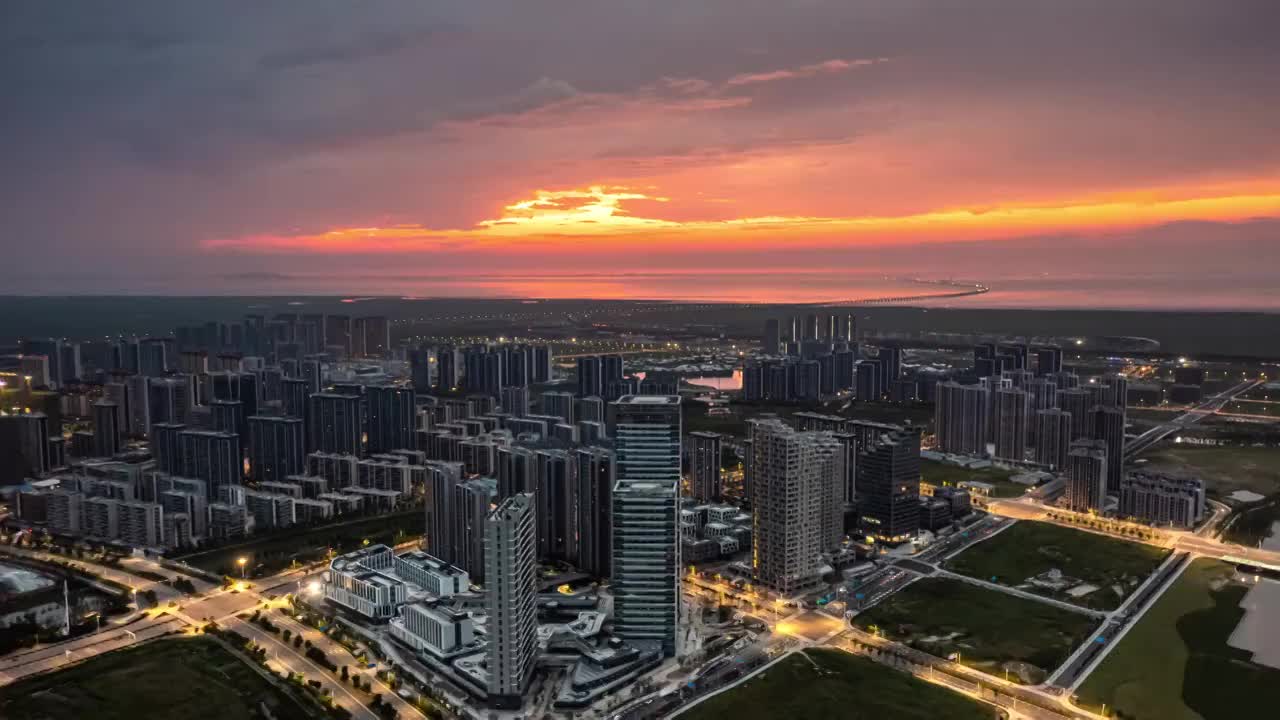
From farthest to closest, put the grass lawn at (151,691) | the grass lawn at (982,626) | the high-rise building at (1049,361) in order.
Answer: the high-rise building at (1049,361) < the grass lawn at (982,626) < the grass lawn at (151,691)

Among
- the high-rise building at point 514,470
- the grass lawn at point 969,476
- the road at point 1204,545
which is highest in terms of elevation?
the high-rise building at point 514,470

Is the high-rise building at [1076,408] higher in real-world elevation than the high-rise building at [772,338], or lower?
lower

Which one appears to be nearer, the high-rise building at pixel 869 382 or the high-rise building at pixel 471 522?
the high-rise building at pixel 471 522

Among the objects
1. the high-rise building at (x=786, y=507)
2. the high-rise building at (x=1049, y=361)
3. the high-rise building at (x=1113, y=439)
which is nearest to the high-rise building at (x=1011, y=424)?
the high-rise building at (x=1113, y=439)

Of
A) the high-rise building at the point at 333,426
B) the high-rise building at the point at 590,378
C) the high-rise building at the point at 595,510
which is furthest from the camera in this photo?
the high-rise building at the point at 590,378

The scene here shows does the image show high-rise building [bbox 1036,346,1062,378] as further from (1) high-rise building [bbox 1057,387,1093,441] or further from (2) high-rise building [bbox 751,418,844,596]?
(2) high-rise building [bbox 751,418,844,596]

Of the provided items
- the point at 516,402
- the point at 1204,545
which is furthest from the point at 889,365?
the point at 1204,545

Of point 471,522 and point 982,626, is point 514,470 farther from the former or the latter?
point 982,626

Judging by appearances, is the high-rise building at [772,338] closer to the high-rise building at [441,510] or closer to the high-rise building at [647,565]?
the high-rise building at [441,510]
